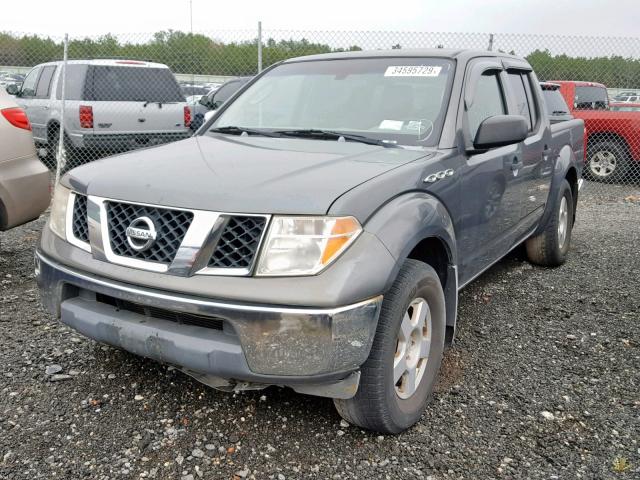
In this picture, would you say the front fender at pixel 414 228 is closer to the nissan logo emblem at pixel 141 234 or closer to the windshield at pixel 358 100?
the windshield at pixel 358 100

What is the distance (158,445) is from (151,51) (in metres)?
10.6

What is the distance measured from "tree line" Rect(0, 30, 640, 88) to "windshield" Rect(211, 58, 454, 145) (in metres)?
6.55

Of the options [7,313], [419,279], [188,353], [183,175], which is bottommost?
[7,313]

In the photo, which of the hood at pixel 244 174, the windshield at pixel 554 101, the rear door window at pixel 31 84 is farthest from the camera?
the rear door window at pixel 31 84

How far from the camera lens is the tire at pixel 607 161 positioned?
1020 cm

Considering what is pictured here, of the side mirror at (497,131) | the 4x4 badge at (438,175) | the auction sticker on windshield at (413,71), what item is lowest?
the 4x4 badge at (438,175)

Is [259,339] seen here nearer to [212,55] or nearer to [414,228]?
[414,228]

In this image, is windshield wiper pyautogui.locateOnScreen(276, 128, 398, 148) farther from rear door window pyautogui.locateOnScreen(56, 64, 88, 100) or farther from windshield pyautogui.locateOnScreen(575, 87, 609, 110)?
windshield pyautogui.locateOnScreen(575, 87, 609, 110)

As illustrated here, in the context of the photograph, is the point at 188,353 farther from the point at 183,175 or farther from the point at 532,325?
the point at 532,325

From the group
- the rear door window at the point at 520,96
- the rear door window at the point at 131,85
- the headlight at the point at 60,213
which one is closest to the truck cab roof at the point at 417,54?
the rear door window at the point at 520,96

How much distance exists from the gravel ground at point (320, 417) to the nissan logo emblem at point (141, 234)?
0.86 meters

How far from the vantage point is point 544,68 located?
1242 centimetres

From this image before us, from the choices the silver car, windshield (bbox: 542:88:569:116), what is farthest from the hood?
windshield (bbox: 542:88:569:116)

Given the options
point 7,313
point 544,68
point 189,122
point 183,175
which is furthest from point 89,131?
point 544,68
